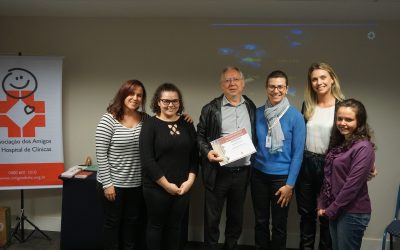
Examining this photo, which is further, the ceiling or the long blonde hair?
the ceiling

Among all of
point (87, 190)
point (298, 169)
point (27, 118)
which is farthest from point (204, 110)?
point (27, 118)

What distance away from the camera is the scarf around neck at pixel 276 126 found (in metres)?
2.18

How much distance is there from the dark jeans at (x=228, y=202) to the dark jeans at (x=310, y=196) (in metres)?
0.42

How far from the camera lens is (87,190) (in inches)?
108

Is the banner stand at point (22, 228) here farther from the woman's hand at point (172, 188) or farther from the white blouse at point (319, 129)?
the white blouse at point (319, 129)

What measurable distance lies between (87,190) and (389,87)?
3.01 meters

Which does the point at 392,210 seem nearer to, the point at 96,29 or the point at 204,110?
the point at 204,110

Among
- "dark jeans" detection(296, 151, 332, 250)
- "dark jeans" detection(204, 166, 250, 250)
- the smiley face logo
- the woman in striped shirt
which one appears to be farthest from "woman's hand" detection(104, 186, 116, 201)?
the smiley face logo

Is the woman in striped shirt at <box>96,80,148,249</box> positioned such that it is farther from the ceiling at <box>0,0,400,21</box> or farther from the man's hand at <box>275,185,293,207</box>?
the man's hand at <box>275,185,293,207</box>

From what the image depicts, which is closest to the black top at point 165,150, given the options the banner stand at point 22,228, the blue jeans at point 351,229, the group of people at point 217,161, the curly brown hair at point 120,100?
the group of people at point 217,161

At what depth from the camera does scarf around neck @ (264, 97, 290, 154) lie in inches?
85.8

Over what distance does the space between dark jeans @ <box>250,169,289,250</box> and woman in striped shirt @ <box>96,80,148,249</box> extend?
89cm

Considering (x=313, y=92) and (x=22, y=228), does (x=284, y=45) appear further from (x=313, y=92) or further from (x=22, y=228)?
(x=22, y=228)

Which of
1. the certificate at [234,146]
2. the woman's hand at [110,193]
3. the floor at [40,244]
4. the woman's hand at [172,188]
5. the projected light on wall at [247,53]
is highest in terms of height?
the projected light on wall at [247,53]
